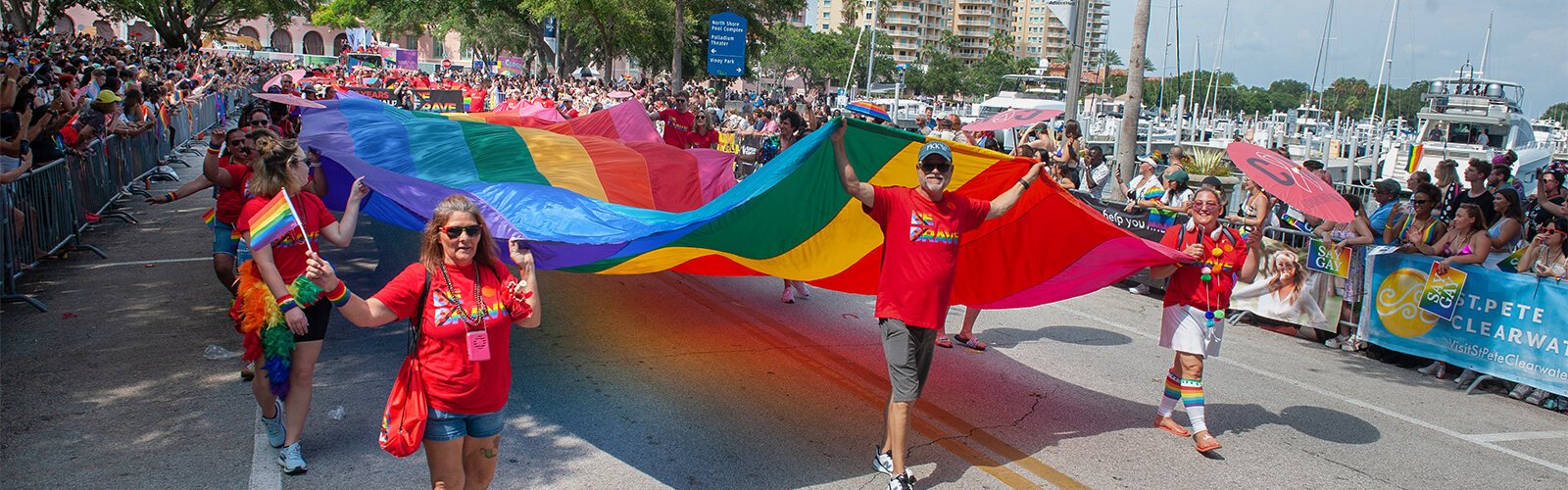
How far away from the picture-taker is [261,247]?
13.8ft

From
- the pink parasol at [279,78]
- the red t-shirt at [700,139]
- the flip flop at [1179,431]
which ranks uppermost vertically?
the pink parasol at [279,78]

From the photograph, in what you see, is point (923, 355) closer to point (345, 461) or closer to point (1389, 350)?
point (345, 461)

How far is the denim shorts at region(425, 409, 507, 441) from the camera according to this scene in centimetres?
376

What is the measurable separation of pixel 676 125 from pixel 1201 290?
703 centimetres

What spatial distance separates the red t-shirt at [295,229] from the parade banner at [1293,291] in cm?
758

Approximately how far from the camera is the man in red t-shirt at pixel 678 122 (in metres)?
11.6

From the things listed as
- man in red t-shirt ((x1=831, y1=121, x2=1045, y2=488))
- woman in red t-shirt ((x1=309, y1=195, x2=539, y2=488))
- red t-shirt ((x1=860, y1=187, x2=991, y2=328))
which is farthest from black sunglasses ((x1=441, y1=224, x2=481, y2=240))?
red t-shirt ((x1=860, y1=187, x2=991, y2=328))

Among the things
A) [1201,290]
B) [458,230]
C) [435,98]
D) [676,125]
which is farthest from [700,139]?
[435,98]

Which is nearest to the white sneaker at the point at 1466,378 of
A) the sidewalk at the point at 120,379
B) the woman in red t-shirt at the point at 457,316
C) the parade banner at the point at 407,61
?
the woman in red t-shirt at the point at 457,316

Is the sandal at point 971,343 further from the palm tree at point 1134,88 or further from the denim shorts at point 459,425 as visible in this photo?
the palm tree at point 1134,88

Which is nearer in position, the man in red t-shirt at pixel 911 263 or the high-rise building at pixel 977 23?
the man in red t-shirt at pixel 911 263

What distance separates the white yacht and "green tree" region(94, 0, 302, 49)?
54.5 meters

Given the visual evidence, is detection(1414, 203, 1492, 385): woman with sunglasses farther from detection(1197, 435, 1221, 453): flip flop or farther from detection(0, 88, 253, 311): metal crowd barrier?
detection(0, 88, 253, 311): metal crowd barrier

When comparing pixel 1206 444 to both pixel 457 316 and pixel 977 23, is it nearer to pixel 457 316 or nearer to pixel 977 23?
pixel 457 316
